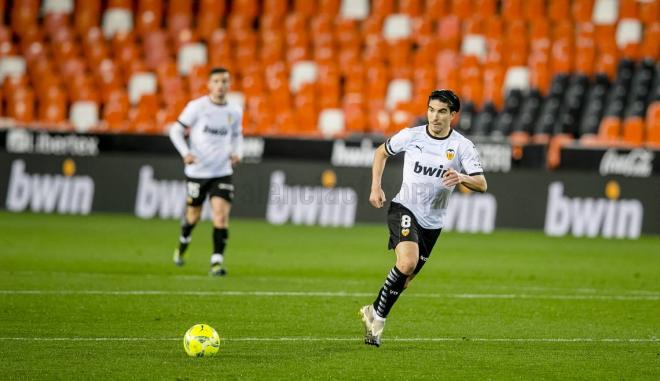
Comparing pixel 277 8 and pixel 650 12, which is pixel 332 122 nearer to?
pixel 277 8

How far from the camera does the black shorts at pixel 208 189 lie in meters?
13.8

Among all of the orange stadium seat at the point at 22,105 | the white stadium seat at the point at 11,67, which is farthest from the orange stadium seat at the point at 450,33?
the white stadium seat at the point at 11,67

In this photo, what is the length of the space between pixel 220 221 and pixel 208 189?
59 centimetres

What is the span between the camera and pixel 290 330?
9477 mm

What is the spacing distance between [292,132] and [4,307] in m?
13.8

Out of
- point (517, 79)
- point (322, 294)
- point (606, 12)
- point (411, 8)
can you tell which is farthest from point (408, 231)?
point (411, 8)

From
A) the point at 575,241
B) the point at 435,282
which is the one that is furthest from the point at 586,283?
the point at 575,241

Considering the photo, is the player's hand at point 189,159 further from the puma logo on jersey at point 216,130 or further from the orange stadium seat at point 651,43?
the orange stadium seat at point 651,43

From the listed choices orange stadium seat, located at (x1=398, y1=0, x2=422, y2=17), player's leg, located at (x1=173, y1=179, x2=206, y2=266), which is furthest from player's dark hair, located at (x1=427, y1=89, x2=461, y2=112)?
orange stadium seat, located at (x1=398, y1=0, x2=422, y2=17)

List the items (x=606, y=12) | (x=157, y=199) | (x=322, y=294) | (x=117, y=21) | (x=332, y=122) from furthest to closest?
(x=117, y=21), (x=606, y=12), (x=332, y=122), (x=157, y=199), (x=322, y=294)

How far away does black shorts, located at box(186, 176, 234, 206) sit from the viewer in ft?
45.1

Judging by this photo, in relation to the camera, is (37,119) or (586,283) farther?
(37,119)

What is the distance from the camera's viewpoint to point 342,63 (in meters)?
25.9

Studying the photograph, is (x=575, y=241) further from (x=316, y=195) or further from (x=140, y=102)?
(x=140, y=102)
